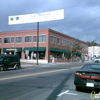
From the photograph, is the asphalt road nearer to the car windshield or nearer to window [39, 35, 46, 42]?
the car windshield

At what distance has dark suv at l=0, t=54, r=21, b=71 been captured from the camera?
2655 cm

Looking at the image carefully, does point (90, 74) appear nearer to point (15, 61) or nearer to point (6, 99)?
point (6, 99)

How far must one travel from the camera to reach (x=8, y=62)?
27469 mm

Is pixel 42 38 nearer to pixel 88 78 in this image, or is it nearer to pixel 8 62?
pixel 8 62

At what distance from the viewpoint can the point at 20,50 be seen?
5869cm

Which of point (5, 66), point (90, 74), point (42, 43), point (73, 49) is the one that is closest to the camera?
point (90, 74)

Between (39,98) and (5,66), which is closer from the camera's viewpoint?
(39,98)

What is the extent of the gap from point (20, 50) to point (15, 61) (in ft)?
98.8

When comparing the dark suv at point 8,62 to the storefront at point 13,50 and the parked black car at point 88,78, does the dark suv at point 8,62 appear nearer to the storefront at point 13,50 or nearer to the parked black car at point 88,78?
the parked black car at point 88,78

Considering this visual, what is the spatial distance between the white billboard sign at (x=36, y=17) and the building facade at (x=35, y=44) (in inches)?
609

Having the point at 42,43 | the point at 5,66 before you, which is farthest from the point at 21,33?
the point at 5,66

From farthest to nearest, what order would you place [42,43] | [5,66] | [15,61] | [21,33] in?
[21,33] < [42,43] < [15,61] < [5,66]

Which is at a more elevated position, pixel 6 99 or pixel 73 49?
pixel 73 49

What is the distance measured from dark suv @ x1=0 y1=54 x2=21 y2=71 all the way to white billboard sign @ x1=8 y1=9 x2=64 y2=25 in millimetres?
9469
